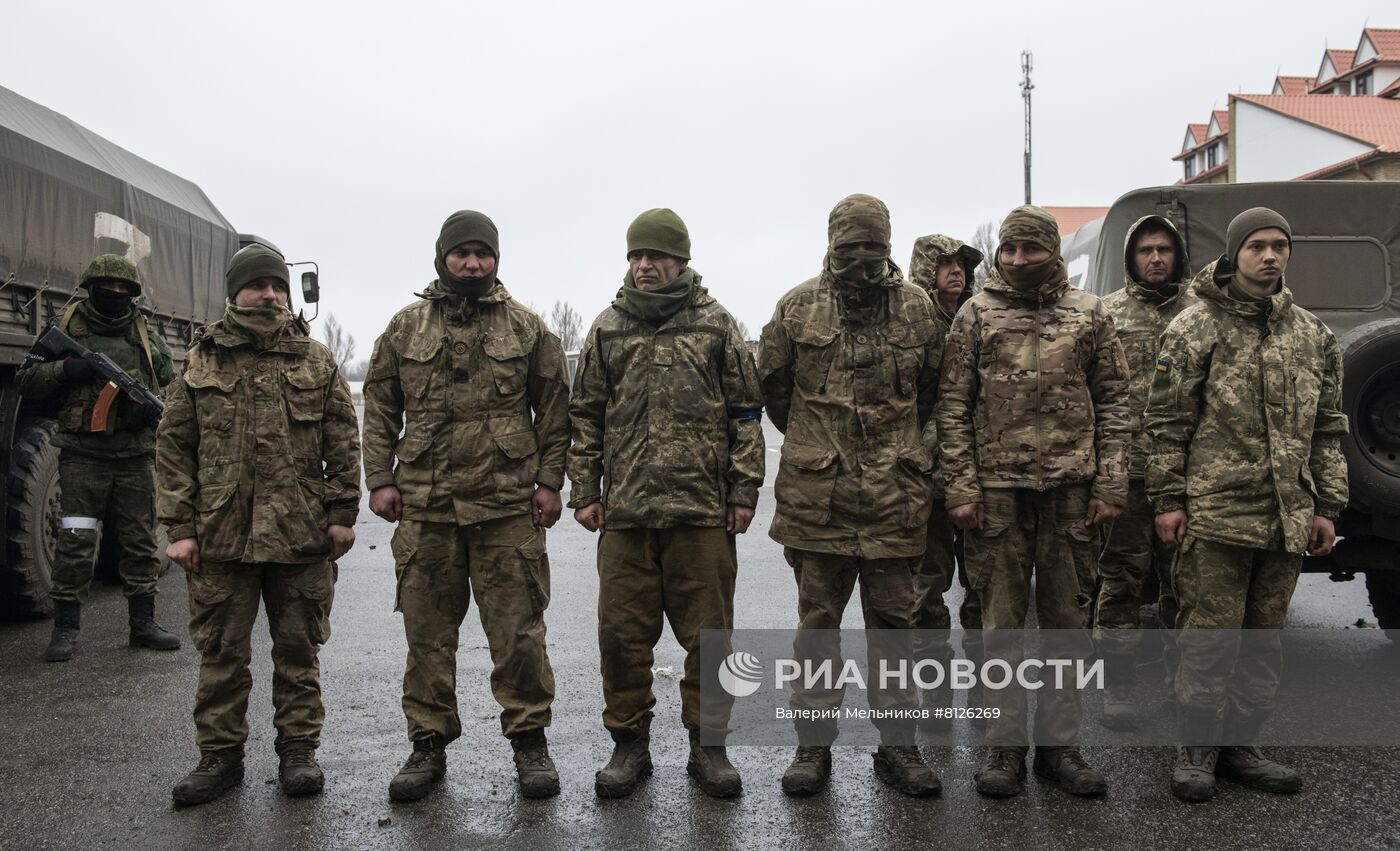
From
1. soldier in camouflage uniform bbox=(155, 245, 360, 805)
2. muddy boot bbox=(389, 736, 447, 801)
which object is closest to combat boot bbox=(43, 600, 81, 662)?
soldier in camouflage uniform bbox=(155, 245, 360, 805)

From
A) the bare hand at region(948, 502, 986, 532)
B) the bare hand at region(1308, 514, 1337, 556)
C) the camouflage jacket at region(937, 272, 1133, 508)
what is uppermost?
the camouflage jacket at region(937, 272, 1133, 508)

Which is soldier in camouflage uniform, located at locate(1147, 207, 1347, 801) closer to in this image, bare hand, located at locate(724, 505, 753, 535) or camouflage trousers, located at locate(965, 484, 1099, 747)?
camouflage trousers, located at locate(965, 484, 1099, 747)

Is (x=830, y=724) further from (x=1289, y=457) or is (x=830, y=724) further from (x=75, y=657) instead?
(x=75, y=657)

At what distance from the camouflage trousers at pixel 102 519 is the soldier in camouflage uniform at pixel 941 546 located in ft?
14.3

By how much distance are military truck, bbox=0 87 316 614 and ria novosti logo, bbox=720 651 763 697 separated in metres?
4.43

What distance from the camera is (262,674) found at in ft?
17.9

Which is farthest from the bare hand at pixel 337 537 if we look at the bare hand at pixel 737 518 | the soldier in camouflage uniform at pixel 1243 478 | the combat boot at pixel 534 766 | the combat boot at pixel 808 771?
the soldier in camouflage uniform at pixel 1243 478

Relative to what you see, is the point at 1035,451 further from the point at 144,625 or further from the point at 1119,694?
the point at 144,625

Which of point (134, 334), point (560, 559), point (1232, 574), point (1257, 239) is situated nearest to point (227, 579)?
point (134, 334)

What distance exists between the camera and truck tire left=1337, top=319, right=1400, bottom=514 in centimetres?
469

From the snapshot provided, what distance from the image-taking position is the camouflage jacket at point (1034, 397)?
397cm

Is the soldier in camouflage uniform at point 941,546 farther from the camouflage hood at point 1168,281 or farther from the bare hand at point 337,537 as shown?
the bare hand at point 337,537

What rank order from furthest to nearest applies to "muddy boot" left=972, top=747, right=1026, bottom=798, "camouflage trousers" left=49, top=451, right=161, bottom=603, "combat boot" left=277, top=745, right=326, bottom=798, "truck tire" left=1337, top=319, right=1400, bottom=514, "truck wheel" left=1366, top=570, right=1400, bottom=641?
"camouflage trousers" left=49, top=451, right=161, bottom=603 < "truck wheel" left=1366, top=570, right=1400, bottom=641 < "truck tire" left=1337, top=319, right=1400, bottom=514 < "combat boot" left=277, top=745, right=326, bottom=798 < "muddy boot" left=972, top=747, right=1026, bottom=798

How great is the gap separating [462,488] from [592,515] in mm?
496
